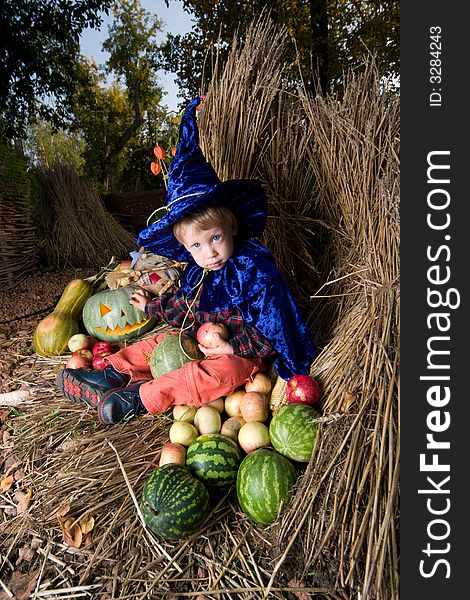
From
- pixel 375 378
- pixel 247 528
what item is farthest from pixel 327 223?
pixel 247 528

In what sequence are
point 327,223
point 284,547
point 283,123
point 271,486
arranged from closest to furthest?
point 284,547 → point 271,486 → point 327,223 → point 283,123

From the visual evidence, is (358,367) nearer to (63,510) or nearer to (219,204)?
(219,204)

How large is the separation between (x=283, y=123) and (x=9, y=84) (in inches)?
218

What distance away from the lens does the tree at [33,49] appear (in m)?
6.08

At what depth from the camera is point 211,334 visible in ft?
7.56

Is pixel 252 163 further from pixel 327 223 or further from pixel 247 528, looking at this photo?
pixel 247 528

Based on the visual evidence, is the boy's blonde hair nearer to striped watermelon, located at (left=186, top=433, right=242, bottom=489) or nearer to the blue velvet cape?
the blue velvet cape

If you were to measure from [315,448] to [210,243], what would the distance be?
105 cm

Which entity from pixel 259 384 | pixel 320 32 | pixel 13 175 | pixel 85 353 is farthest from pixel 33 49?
pixel 259 384

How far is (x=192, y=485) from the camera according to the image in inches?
65.9

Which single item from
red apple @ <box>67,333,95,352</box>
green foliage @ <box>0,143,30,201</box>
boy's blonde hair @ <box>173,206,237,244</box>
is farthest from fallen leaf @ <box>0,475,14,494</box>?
green foliage @ <box>0,143,30,201</box>

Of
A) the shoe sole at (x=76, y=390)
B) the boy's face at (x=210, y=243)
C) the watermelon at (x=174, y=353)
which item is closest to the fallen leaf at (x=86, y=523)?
the shoe sole at (x=76, y=390)

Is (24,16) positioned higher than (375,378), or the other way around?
(24,16)

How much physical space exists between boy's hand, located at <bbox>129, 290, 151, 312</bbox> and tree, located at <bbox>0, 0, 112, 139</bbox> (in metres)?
5.03
